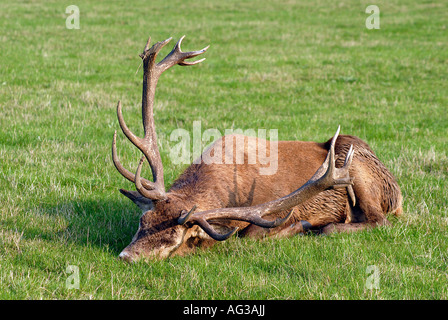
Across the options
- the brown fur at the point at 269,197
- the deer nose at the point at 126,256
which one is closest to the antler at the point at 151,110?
the brown fur at the point at 269,197

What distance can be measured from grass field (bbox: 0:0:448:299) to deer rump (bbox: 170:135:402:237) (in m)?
0.25

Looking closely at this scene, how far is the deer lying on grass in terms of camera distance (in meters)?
4.59

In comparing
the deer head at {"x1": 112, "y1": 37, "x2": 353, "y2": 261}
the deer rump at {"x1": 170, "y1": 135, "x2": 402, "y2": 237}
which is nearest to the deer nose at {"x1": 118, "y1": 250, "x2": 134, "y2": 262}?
the deer head at {"x1": 112, "y1": 37, "x2": 353, "y2": 261}

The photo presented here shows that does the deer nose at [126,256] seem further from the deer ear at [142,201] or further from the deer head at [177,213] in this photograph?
the deer ear at [142,201]

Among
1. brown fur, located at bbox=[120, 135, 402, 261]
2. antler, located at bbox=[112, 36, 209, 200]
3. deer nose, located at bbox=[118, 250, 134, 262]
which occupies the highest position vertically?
antler, located at bbox=[112, 36, 209, 200]

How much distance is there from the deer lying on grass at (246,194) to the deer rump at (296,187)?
1 cm

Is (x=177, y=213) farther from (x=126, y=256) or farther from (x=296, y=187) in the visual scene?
(x=296, y=187)

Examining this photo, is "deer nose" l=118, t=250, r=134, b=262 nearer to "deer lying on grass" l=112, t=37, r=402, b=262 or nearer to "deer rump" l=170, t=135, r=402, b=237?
"deer lying on grass" l=112, t=37, r=402, b=262

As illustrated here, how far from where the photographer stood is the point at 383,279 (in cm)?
444

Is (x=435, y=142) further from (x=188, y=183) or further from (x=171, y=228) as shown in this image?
(x=171, y=228)

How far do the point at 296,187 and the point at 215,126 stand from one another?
14.2ft

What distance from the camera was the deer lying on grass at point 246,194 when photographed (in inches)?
181
